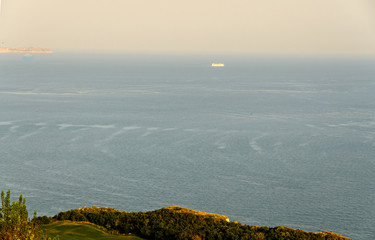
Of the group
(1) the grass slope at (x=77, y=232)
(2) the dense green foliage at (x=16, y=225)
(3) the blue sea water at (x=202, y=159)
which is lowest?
(3) the blue sea water at (x=202, y=159)

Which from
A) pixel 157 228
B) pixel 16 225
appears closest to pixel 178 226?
pixel 157 228

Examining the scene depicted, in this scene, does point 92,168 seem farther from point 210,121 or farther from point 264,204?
point 210,121

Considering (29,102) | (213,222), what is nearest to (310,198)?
(213,222)

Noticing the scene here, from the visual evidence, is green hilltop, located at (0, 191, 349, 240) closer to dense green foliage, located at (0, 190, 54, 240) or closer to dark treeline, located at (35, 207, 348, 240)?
dark treeline, located at (35, 207, 348, 240)

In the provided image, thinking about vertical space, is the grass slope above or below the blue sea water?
above

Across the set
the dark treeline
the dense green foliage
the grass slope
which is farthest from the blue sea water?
the dense green foliage

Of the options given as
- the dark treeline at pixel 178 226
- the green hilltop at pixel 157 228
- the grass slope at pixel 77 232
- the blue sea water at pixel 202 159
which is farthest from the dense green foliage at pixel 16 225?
the blue sea water at pixel 202 159

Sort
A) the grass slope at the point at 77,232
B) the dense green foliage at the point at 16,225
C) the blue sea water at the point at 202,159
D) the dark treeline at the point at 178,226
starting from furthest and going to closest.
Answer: the blue sea water at the point at 202,159
the grass slope at the point at 77,232
the dark treeline at the point at 178,226
the dense green foliage at the point at 16,225

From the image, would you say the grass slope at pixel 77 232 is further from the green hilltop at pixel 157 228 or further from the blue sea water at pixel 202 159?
the blue sea water at pixel 202 159
